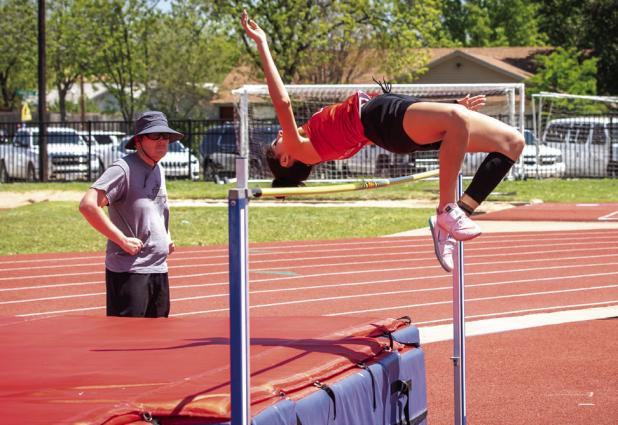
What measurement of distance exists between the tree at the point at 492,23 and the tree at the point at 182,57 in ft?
101

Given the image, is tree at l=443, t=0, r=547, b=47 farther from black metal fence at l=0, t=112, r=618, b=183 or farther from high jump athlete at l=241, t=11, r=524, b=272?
high jump athlete at l=241, t=11, r=524, b=272

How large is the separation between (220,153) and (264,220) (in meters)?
12.1

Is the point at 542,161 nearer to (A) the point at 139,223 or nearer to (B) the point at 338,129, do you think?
(A) the point at 139,223

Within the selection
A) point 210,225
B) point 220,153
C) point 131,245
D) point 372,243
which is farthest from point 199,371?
point 220,153

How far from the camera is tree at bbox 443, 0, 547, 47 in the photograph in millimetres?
76000

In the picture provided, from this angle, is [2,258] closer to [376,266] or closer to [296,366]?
[376,266]

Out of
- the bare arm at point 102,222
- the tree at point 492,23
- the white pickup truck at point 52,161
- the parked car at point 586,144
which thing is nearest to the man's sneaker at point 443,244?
the bare arm at point 102,222

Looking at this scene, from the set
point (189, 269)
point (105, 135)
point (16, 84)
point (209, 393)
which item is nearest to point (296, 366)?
point (209, 393)

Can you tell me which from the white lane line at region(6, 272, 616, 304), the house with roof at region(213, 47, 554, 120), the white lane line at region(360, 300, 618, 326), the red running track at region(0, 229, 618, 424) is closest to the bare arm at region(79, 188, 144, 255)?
the red running track at region(0, 229, 618, 424)

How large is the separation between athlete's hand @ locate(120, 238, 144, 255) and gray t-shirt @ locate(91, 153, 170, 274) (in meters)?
0.13

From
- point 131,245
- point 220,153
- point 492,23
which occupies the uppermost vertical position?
point 492,23

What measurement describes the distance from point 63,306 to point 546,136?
22060mm

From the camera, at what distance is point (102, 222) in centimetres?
629

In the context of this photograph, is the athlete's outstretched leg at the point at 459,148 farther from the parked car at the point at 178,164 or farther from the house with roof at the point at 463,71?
the house with roof at the point at 463,71
